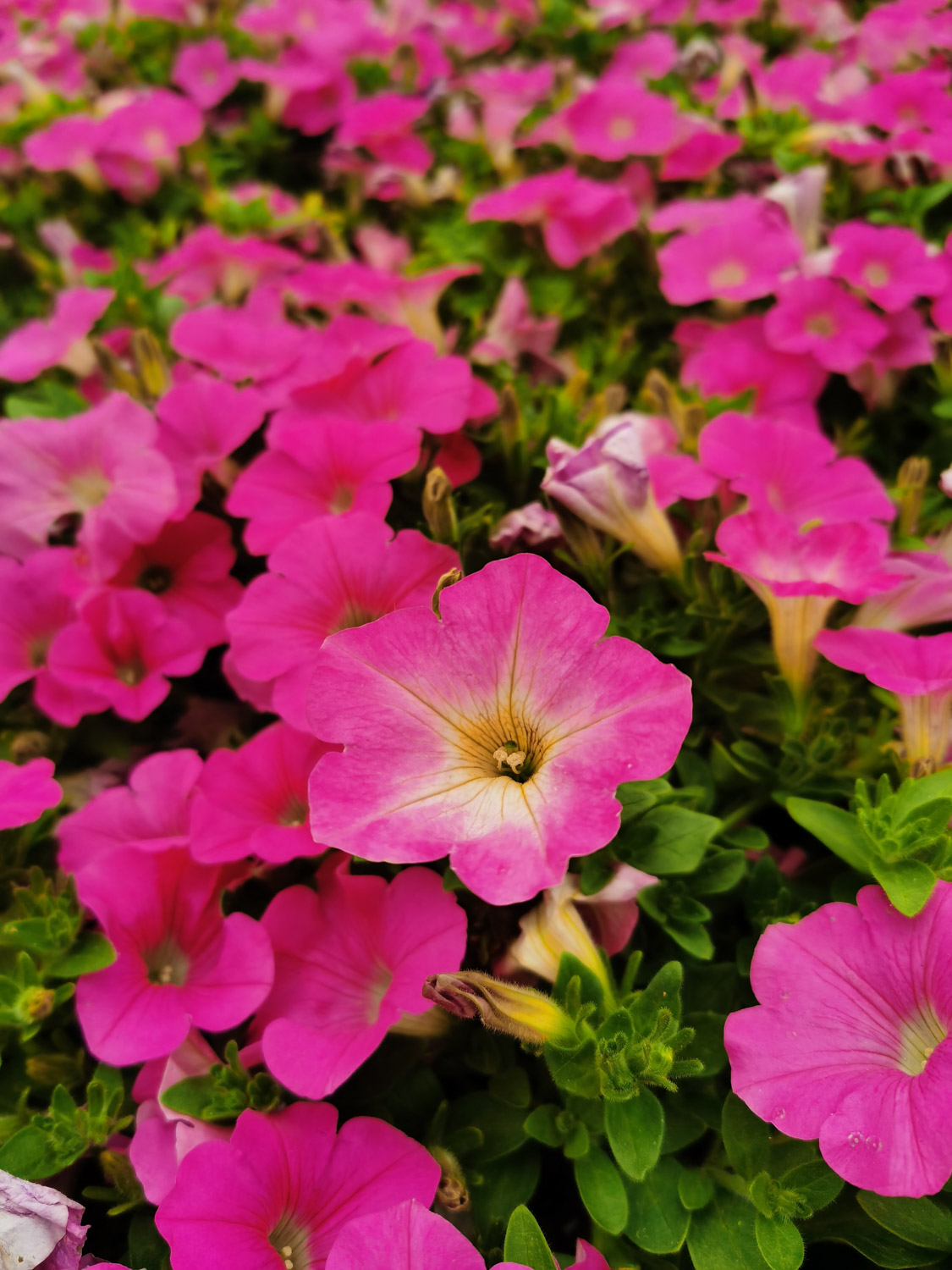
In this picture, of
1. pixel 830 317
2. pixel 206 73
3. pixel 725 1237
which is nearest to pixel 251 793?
pixel 725 1237

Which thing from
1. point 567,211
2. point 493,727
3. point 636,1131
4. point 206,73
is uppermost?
point 206,73

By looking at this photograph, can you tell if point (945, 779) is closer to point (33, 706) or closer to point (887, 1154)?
point (887, 1154)

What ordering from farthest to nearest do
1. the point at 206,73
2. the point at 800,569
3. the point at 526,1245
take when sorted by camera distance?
1. the point at 206,73
2. the point at 800,569
3. the point at 526,1245

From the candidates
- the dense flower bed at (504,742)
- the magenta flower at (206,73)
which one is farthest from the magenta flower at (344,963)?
the magenta flower at (206,73)

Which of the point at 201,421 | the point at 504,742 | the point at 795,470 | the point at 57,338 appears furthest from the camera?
the point at 57,338

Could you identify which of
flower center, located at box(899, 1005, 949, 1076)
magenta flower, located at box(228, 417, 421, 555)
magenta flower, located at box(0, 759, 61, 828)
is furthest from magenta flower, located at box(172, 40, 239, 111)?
flower center, located at box(899, 1005, 949, 1076)

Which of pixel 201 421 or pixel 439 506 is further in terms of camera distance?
pixel 201 421

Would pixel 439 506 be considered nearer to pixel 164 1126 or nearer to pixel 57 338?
pixel 164 1126

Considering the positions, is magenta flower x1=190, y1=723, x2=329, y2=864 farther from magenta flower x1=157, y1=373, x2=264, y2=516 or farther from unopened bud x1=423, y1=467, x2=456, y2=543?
magenta flower x1=157, y1=373, x2=264, y2=516
